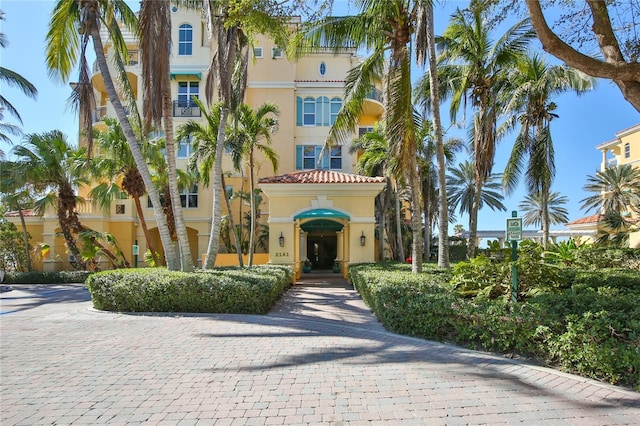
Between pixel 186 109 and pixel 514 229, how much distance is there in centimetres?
2334

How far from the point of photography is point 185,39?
26156mm

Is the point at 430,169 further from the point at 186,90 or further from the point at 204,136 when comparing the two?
the point at 186,90

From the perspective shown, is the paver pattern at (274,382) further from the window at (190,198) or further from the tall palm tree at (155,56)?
the window at (190,198)

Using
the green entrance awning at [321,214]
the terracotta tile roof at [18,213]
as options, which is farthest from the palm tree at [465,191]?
the terracotta tile roof at [18,213]

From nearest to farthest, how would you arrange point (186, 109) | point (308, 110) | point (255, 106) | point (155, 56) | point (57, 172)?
1. point (155, 56)
2. point (57, 172)
3. point (186, 109)
4. point (255, 106)
5. point (308, 110)

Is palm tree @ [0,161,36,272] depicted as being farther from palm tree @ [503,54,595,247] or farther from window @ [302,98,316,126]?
palm tree @ [503,54,595,247]

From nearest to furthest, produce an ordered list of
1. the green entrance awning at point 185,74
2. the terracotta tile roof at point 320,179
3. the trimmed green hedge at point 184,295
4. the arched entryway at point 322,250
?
Result: the trimmed green hedge at point 184,295 < the terracotta tile roof at point 320,179 < the green entrance awning at point 185,74 < the arched entryway at point 322,250

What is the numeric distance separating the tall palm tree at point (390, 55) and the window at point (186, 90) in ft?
53.6

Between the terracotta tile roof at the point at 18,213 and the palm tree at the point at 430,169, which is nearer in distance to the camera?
the palm tree at the point at 430,169

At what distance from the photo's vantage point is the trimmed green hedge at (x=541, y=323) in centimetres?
511

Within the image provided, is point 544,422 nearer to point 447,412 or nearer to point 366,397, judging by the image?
point 447,412

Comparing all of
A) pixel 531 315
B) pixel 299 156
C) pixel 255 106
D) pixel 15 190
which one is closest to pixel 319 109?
pixel 299 156

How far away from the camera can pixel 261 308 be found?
33.6 feet

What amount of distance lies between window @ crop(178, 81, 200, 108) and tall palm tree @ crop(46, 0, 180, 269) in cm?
1329
